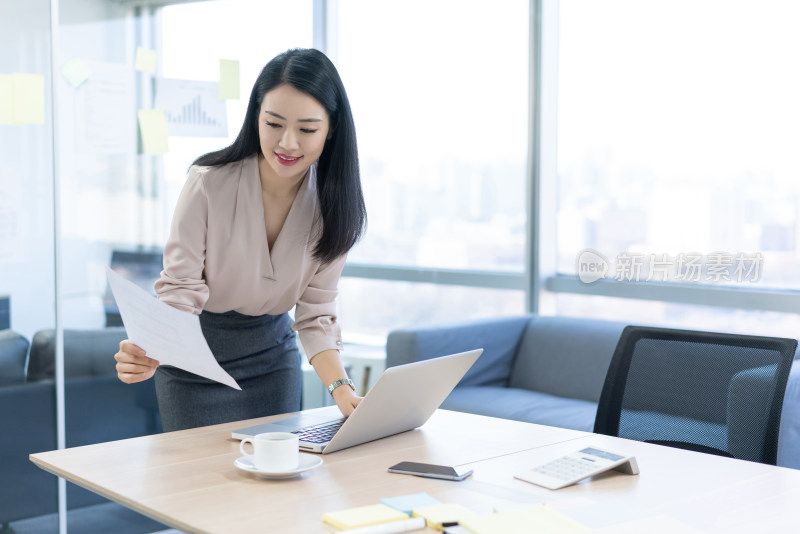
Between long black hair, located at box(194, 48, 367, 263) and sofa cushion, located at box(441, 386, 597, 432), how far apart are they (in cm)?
133

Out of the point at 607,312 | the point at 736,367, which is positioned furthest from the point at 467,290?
the point at 736,367

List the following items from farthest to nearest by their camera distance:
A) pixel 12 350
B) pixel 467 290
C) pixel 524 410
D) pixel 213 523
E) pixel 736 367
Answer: pixel 467 290, pixel 524 410, pixel 12 350, pixel 736 367, pixel 213 523

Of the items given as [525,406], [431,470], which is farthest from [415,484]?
[525,406]

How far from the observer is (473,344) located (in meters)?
3.62

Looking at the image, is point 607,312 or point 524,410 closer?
point 524,410

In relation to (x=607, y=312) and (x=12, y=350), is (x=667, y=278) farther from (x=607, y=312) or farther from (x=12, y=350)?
(x=12, y=350)

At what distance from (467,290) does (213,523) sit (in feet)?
9.89

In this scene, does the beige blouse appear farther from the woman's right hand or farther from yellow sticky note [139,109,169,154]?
yellow sticky note [139,109,169,154]

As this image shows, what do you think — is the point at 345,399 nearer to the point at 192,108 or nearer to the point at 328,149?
the point at 328,149

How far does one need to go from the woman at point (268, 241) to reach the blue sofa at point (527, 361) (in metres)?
1.24

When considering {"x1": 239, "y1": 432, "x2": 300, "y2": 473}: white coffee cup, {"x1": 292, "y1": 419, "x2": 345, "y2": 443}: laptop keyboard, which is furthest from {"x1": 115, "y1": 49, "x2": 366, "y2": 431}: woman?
{"x1": 239, "y1": 432, "x2": 300, "y2": 473}: white coffee cup

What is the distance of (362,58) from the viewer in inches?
171

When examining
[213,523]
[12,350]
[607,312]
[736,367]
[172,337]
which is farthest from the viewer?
[607,312]

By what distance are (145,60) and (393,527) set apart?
2.56m
